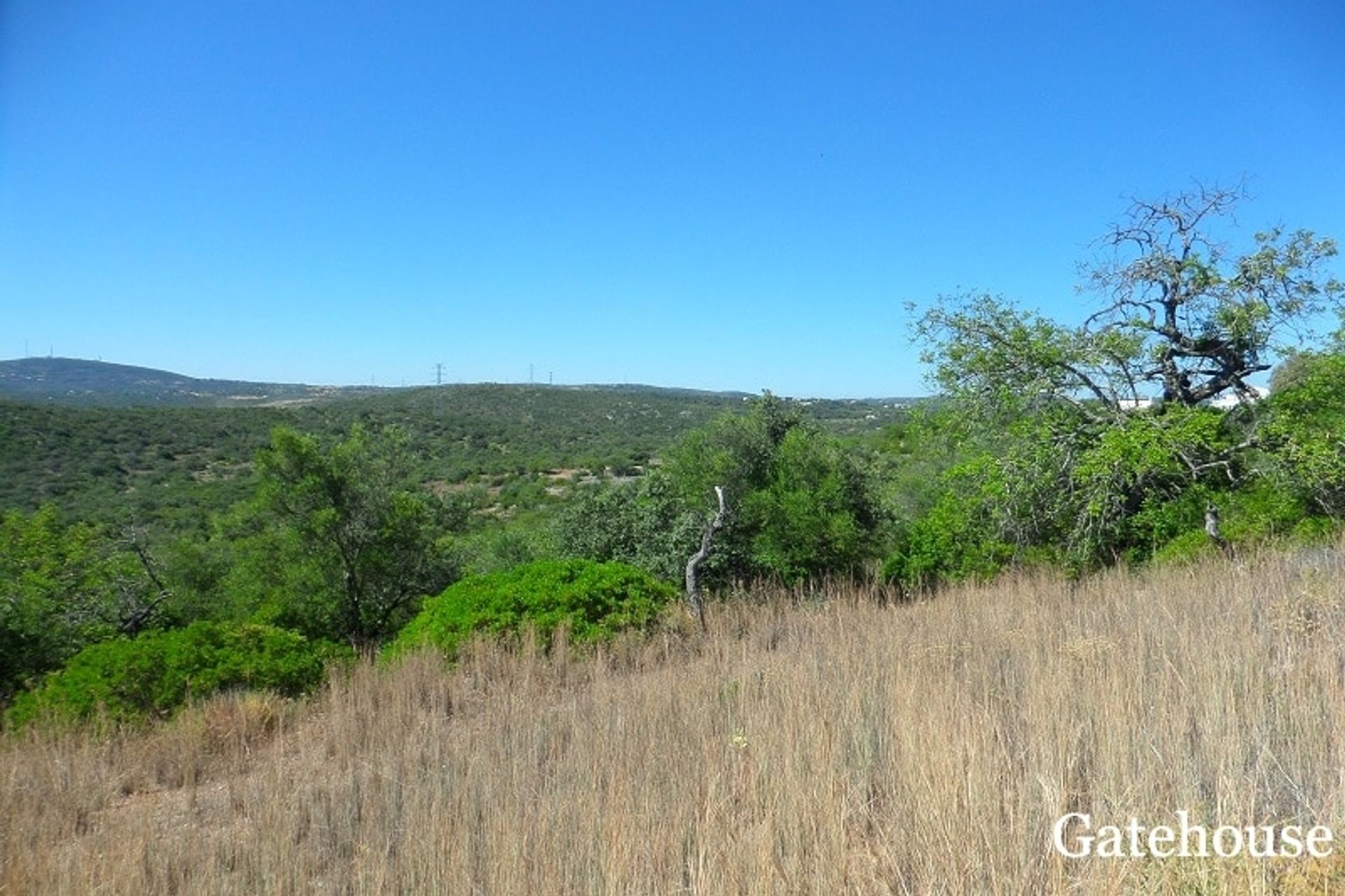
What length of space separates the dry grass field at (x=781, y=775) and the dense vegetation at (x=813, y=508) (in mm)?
2847

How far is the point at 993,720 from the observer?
2.98 metres

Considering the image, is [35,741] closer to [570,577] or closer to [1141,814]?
[570,577]

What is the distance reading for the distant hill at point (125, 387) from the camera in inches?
3290

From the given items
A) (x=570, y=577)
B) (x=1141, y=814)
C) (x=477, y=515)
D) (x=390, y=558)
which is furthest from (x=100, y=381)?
(x=1141, y=814)

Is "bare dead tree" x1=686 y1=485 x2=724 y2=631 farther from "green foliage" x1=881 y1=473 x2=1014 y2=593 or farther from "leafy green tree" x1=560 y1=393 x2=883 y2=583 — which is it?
"leafy green tree" x1=560 y1=393 x2=883 y2=583

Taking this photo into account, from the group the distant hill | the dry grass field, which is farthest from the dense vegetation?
the distant hill

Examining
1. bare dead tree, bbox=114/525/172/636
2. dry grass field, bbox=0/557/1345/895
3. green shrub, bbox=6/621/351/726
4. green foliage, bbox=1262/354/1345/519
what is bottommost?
bare dead tree, bbox=114/525/172/636

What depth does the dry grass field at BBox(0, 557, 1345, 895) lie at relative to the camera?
2.30 metres

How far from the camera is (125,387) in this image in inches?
3861

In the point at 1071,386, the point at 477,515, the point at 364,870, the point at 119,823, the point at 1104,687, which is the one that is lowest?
the point at 477,515

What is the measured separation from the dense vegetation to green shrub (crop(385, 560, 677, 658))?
26 millimetres

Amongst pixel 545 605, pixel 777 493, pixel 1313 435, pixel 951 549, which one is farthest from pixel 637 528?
pixel 1313 435

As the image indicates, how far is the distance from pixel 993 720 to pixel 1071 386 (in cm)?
801

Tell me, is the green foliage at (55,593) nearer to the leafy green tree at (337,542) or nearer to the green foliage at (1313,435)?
the leafy green tree at (337,542)
